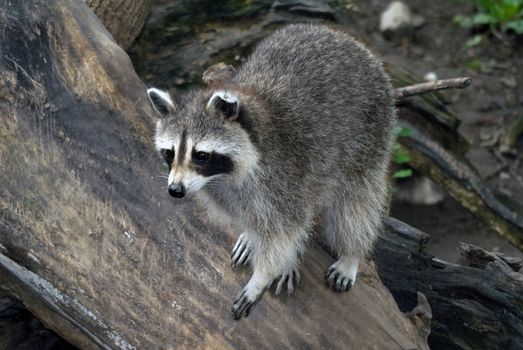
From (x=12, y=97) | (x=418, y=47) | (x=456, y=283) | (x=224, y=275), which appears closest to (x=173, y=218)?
(x=224, y=275)

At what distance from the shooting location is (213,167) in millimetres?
2891

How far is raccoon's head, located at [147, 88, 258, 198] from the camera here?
2805 millimetres

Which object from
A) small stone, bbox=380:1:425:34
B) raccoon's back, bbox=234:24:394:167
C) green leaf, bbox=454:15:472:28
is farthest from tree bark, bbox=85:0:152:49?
green leaf, bbox=454:15:472:28

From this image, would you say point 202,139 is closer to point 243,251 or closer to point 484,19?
point 243,251

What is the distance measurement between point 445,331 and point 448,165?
1226 mm

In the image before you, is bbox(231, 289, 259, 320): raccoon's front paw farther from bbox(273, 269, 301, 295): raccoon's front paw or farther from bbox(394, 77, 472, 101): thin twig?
bbox(394, 77, 472, 101): thin twig

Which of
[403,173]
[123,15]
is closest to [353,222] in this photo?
[403,173]

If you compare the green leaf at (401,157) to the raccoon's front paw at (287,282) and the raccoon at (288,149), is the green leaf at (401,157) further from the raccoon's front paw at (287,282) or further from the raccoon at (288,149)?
the raccoon's front paw at (287,282)

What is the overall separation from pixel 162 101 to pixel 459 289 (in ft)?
5.38

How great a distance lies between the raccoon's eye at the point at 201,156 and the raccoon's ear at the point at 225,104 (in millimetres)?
167

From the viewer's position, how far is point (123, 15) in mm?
4340

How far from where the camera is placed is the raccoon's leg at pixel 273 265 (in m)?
→ 3.09

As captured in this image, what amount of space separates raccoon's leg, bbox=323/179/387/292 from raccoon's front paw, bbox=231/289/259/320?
1.45 feet

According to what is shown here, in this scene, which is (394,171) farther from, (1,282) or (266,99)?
(1,282)
